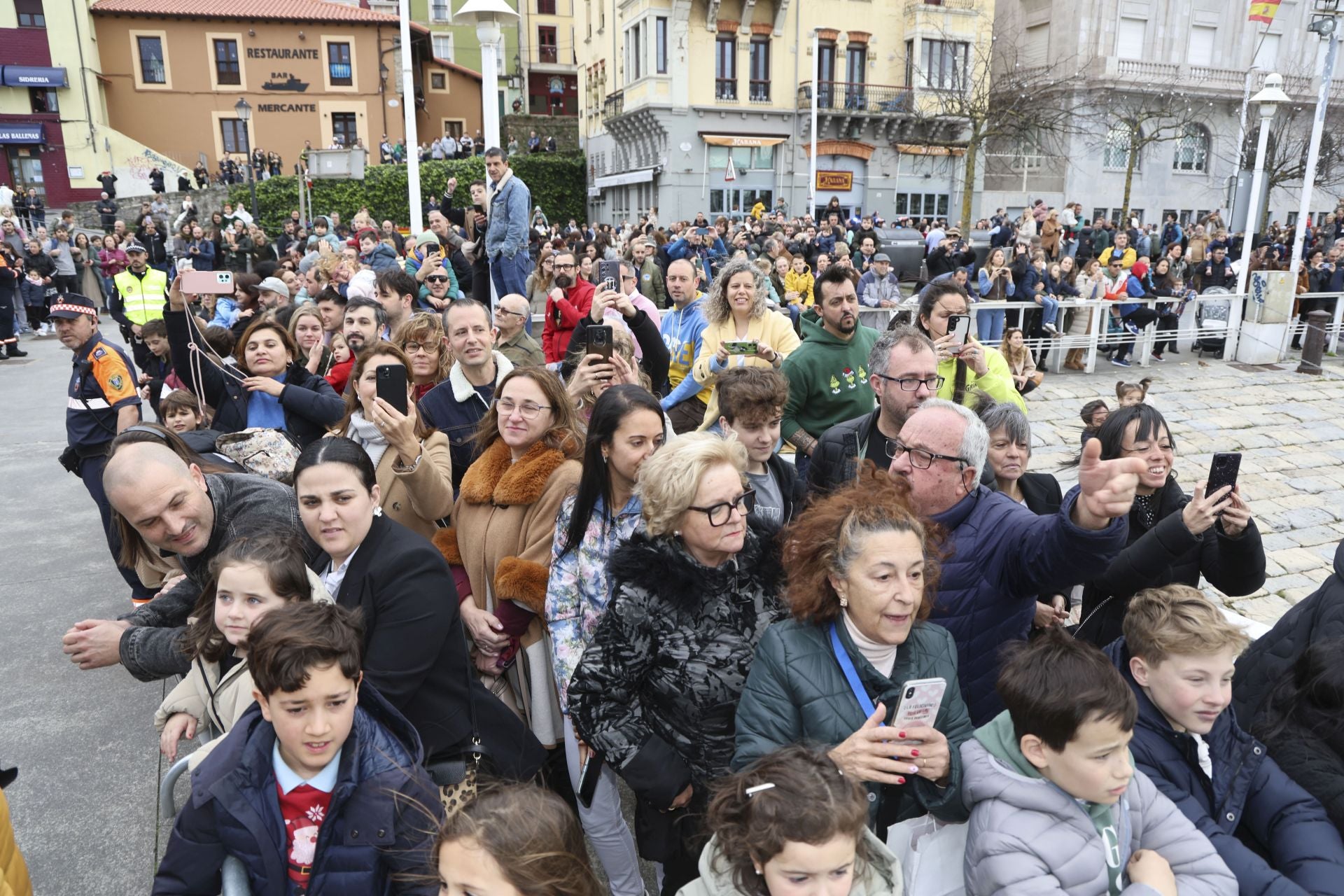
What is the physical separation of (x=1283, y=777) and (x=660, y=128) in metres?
33.0

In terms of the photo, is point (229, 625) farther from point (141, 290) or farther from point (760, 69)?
point (760, 69)

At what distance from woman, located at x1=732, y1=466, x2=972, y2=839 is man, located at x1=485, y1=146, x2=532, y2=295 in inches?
263

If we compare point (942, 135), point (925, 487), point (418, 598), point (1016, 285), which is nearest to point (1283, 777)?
point (925, 487)

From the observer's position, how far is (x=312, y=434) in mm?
4926

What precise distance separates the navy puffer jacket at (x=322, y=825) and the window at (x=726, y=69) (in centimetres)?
3394

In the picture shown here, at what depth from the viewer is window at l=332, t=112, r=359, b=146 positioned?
3869 cm

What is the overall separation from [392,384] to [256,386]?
5.43 ft

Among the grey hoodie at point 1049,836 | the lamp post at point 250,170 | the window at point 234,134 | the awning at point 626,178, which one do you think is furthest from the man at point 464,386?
the window at point 234,134

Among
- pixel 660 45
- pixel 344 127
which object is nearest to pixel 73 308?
pixel 660 45

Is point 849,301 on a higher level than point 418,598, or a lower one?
higher

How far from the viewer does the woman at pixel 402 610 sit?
2.51 metres

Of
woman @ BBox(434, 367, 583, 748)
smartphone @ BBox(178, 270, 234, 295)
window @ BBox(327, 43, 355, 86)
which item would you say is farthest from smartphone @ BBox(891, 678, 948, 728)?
window @ BBox(327, 43, 355, 86)

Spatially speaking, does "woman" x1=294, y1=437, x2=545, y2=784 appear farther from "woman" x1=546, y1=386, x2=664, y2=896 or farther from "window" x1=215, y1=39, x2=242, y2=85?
"window" x1=215, y1=39, x2=242, y2=85

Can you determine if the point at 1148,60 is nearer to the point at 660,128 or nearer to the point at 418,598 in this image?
the point at 660,128
